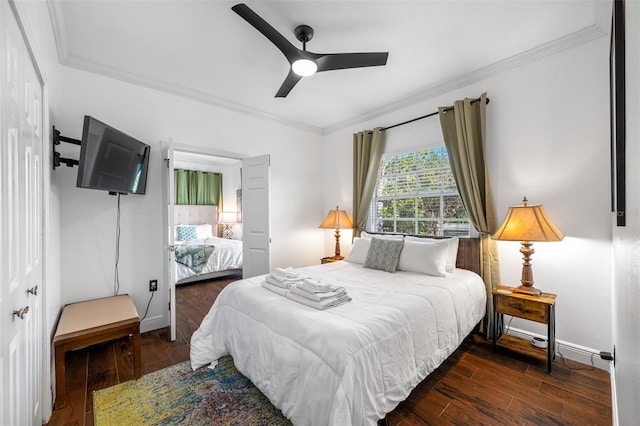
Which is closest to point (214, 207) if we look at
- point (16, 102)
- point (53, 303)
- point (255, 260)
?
point (255, 260)

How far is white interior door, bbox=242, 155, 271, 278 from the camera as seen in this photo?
3.63 m

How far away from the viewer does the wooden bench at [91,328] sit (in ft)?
6.24

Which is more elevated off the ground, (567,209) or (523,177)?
(523,177)

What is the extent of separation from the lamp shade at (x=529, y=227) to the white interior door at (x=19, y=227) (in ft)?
10.2

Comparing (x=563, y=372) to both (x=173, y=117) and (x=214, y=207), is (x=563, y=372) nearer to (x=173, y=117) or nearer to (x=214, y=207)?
(x=173, y=117)

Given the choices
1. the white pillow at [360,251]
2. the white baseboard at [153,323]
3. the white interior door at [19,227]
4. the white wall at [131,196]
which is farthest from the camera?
the white pillow at [360,251]

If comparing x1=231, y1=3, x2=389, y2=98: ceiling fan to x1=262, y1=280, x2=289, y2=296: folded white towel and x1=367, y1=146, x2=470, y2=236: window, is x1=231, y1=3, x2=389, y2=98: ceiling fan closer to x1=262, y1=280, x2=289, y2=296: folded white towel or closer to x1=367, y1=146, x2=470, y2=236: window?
x1=367, y1=146, x2=470, y2=236: window

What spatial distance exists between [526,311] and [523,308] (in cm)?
3

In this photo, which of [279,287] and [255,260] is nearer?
[279,287]

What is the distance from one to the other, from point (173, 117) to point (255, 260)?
6.75 ft

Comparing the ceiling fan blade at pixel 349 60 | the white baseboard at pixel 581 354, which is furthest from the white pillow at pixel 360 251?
the ceiling fan blade at pixel 349 60

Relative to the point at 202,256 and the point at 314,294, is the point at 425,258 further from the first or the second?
the point at 202,256

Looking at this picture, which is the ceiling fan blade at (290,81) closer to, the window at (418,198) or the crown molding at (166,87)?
the crown molding at (166,87)

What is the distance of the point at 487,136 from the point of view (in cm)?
292
